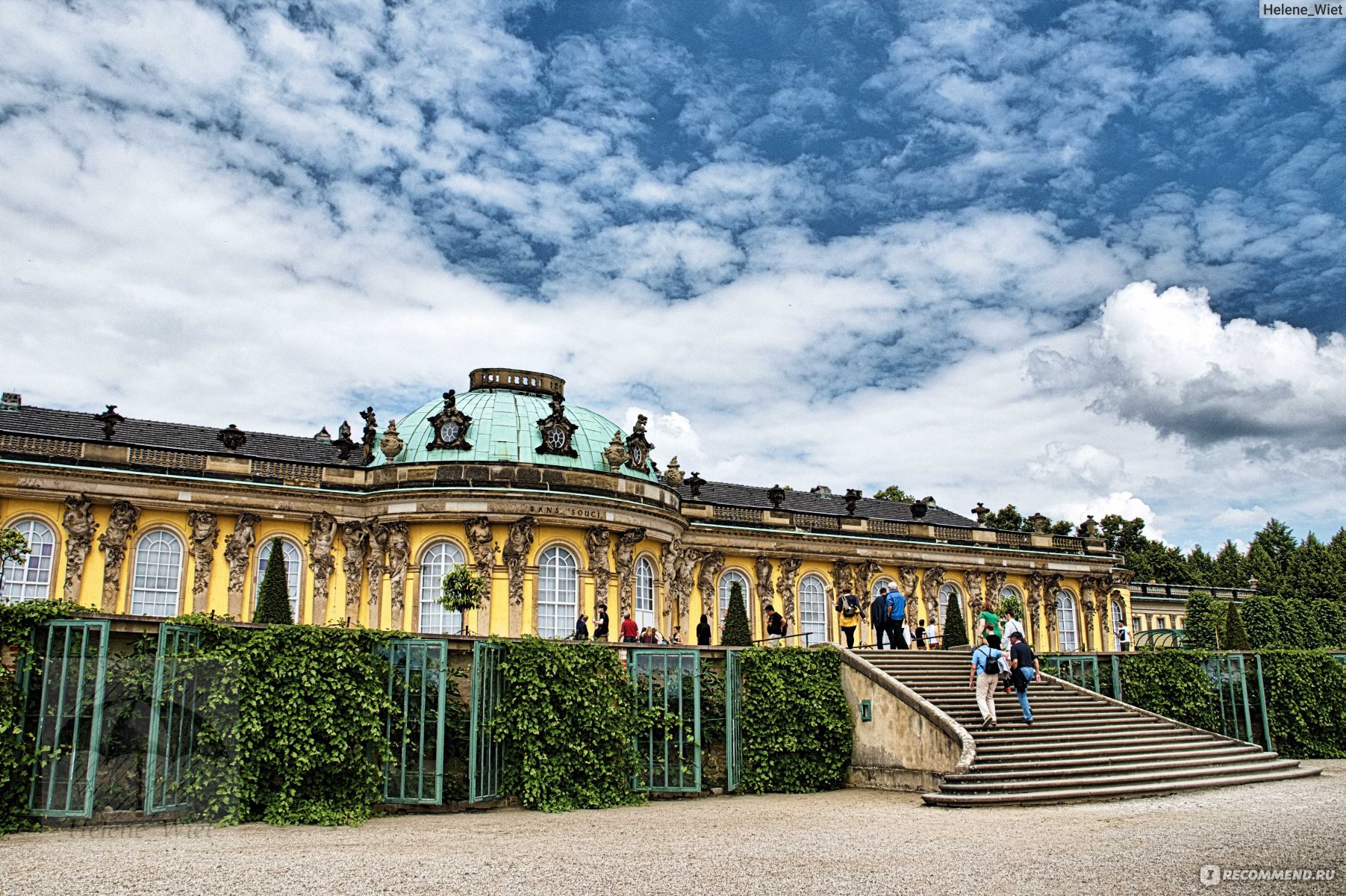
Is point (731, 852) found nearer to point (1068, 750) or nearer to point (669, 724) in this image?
point (669, 724)

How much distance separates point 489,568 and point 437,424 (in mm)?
5505

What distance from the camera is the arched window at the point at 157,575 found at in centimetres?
3216

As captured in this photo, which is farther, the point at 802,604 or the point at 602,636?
the point at 802,604

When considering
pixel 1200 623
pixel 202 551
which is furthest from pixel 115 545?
pixel 1200 623

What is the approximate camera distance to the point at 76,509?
31.6 meters

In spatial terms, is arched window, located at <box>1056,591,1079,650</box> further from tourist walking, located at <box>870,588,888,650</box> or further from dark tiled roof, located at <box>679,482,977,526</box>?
tourist walking, located at <box>870,588,888,650</box>

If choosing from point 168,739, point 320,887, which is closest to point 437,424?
point 168,739

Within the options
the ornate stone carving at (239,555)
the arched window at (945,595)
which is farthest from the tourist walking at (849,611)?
the arched window at (945,595)

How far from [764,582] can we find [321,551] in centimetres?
1608

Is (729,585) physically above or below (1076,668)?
above

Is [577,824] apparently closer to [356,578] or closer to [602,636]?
[602,636]

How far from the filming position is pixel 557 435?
118 feet

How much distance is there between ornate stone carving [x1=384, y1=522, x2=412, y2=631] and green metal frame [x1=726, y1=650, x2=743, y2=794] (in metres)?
14.6

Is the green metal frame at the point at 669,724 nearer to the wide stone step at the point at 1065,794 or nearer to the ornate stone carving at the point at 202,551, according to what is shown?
the wide stone step at the point at 1065,794
